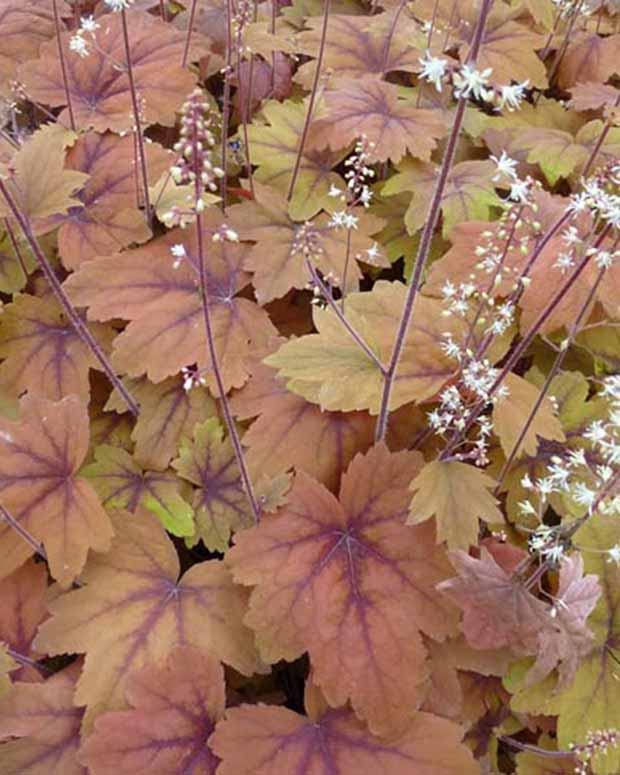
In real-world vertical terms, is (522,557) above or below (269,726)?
above

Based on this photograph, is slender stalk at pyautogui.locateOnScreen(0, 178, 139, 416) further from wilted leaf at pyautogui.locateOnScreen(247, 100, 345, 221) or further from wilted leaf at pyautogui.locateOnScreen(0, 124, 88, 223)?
wilted leaf at pyautogui.locateOnScreen(247, 100, 345, 221)

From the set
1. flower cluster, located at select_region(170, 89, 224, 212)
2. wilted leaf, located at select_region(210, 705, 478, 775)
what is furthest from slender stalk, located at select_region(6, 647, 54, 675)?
flower cluster, located at select_region(170, 89, 224, 212)

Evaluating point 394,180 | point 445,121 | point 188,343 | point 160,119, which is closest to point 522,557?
point 188,343

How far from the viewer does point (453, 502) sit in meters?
1.93

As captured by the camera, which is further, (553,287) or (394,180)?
(394,180)

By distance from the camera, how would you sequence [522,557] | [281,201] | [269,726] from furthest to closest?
[281,201], [522,557], [269,726]

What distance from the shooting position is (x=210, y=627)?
6.55 feet

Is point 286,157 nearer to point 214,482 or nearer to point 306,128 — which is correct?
point 306,128

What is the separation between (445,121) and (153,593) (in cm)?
221

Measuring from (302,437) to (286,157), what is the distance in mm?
1301

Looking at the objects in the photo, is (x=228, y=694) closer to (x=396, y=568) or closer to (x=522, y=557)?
(x=396, y=568)

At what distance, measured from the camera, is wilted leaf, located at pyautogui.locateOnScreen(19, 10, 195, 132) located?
298 centimetres

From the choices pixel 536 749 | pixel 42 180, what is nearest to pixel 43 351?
pixel 42 180

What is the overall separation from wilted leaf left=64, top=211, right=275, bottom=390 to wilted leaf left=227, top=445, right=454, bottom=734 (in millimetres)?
546
